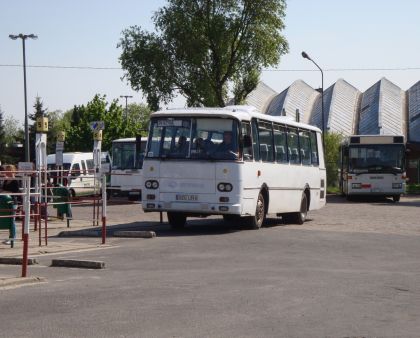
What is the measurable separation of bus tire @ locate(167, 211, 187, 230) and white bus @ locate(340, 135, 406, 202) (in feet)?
68.1

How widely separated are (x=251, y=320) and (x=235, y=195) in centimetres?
1195

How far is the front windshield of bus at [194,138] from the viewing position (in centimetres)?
2075

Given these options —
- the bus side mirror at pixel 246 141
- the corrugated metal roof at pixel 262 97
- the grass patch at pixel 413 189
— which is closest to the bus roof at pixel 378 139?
the grass patch at pixel 413 189

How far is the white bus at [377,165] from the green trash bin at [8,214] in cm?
2661

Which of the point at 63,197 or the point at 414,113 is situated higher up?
the point at 414,113

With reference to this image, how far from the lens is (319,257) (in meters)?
15.5

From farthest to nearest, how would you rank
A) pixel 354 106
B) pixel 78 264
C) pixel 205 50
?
pixel 354 106, pixel 205 50, pixel 78 264

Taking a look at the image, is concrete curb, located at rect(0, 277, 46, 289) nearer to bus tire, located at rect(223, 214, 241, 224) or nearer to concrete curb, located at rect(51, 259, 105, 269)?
concrete curb, located at rect(51, 259, 105, 269)

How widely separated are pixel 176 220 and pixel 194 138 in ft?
8.76

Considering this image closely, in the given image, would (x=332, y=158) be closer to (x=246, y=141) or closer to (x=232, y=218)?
(x=232, y=218)

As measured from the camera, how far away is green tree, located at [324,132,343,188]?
6750cm

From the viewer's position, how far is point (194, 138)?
21.0 metres

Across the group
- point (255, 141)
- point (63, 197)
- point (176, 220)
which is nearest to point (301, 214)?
point (255, 141)

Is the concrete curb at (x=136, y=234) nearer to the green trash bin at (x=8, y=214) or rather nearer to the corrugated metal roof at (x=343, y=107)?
the green trash bin at (x=8, y=214)
